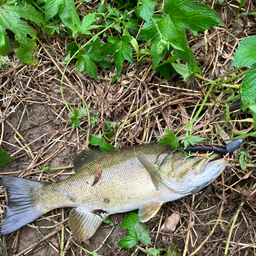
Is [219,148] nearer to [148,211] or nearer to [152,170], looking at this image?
[152,170]

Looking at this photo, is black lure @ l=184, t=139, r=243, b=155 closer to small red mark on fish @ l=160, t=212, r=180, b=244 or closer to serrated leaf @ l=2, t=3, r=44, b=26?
small red mark on fish @ l=160, t=212, r=180, b=244

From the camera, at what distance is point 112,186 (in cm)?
277

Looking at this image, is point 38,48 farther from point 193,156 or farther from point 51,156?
point 193,156

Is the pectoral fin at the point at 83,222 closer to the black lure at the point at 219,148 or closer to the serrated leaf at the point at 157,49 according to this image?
the black lure at the point at 219,148

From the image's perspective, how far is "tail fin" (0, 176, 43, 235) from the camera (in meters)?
2.91

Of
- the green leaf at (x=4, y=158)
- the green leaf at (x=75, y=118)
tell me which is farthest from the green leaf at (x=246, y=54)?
the green leaf at (x=4, y=158)

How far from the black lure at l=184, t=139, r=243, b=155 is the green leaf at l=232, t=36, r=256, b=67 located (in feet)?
2.82

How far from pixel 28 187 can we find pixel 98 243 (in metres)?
1.23

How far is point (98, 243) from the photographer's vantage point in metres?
3.04

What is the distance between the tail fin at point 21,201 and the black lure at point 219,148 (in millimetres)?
2081

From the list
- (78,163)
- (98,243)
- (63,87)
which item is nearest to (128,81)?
(63,87)

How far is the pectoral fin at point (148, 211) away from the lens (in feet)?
9.05

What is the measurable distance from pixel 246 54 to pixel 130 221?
7.77ft

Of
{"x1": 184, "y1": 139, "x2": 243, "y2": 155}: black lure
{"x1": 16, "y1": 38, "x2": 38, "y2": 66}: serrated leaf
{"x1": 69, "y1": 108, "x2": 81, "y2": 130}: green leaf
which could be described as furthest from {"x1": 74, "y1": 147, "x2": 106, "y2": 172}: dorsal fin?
{"x1": 16, "y1": 38, "x2": 38, "y2": 66}: serrated leaf
